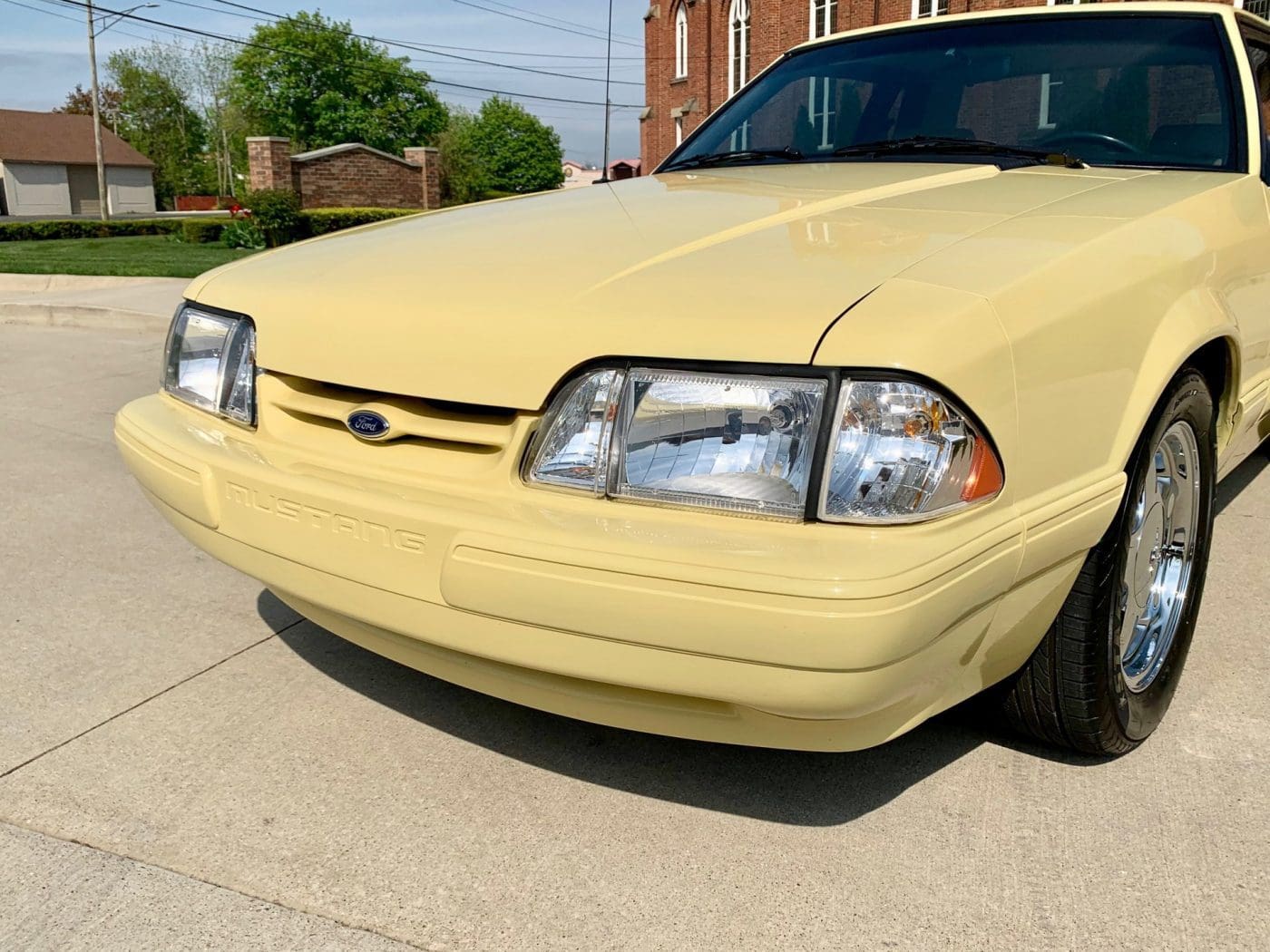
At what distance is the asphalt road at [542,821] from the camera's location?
1768mm

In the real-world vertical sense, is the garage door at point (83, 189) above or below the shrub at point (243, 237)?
above

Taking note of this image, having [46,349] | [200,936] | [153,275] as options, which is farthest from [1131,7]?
[153,275]

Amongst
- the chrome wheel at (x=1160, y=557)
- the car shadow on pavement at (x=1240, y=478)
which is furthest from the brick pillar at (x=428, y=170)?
the chrome wheel at (x=1160, y=557)

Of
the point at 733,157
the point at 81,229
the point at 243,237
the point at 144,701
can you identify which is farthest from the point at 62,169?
the point at 144,701

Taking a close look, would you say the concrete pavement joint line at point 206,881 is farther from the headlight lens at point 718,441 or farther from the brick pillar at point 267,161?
the brick pillar at point 267,161

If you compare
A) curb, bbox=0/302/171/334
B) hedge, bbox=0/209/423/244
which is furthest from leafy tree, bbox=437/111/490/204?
curb, bbox=0/302/171/334

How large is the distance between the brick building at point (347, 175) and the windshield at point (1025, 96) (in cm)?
2066

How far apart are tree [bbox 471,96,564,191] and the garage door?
2287cm

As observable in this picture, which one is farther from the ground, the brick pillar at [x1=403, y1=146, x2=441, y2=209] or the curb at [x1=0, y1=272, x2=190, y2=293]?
the brick pillar at [x1=403, y1=146, x2=441, y2=209]

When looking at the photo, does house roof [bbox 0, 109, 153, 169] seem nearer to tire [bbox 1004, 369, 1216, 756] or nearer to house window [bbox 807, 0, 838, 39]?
house window [bbox 807, 0, 838, 39]

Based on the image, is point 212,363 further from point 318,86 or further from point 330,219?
point 318,86

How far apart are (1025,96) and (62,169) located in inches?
2867

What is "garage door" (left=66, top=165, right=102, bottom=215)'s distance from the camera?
65.4 metres

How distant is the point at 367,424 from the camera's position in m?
1.96
